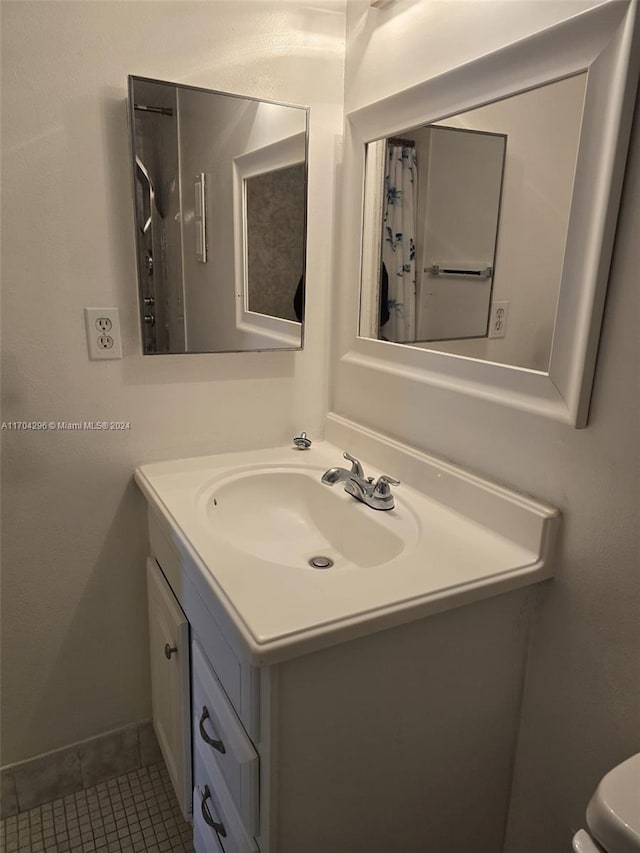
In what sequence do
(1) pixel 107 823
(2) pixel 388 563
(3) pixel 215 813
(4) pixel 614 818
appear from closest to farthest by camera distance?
1. (4) pixel 614 818
2. (2) pixel 388 563
3. (3) pixel 215 813
4. (1) pixel 107 823

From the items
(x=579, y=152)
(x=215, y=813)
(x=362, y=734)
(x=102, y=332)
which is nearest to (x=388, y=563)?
(x=362, y=734)

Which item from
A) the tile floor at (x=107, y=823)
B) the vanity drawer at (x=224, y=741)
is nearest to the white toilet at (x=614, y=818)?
the vanity drawer at (x=224, y=741)

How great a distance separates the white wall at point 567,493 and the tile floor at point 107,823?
0.84 m

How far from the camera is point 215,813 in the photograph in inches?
42.4

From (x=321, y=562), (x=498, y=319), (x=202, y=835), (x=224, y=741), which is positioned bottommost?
(x=202, y=835)

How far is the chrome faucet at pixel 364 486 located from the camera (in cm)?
119

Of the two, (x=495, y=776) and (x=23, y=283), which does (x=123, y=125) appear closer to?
(x=23, y=283)

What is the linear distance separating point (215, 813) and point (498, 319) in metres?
1.09

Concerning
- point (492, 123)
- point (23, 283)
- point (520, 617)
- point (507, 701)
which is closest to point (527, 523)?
point (520, 617)

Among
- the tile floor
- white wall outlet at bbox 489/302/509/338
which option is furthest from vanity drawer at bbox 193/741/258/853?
white wall outlet at bbox 489/302/509/338

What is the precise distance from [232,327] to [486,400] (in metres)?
0.66

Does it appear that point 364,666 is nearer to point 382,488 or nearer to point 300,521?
point 382,488

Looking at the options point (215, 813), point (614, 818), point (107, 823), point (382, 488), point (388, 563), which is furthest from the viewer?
point (107, 823)

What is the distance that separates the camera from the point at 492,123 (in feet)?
3.42
